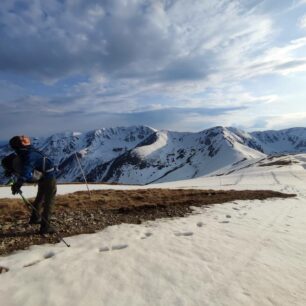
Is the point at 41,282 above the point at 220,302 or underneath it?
above

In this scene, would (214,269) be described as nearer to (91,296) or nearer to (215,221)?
(91,296)

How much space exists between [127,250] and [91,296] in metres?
2.70

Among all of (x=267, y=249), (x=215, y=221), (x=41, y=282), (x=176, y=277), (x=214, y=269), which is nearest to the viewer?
(x=41, y=282)

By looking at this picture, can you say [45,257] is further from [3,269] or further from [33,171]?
[33,171]

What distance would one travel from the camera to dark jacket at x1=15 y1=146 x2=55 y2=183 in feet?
31.3

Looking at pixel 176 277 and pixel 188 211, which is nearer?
pixel 176 277

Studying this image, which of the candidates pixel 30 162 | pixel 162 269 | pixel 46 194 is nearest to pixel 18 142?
pixel 30 162

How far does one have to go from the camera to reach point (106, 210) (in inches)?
574

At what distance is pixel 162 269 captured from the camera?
7785 millimetres

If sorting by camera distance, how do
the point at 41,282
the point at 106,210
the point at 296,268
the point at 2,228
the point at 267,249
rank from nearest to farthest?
the point at 41,282
the point at 296,268
the point at 267,249
the point at 2,228
the point at 106,210

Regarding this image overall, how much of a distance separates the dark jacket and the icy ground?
2.15 m

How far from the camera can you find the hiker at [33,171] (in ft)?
31.4

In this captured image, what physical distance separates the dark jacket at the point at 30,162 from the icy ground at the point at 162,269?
215cm

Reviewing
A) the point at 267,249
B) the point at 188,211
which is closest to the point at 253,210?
the point at 188,211
